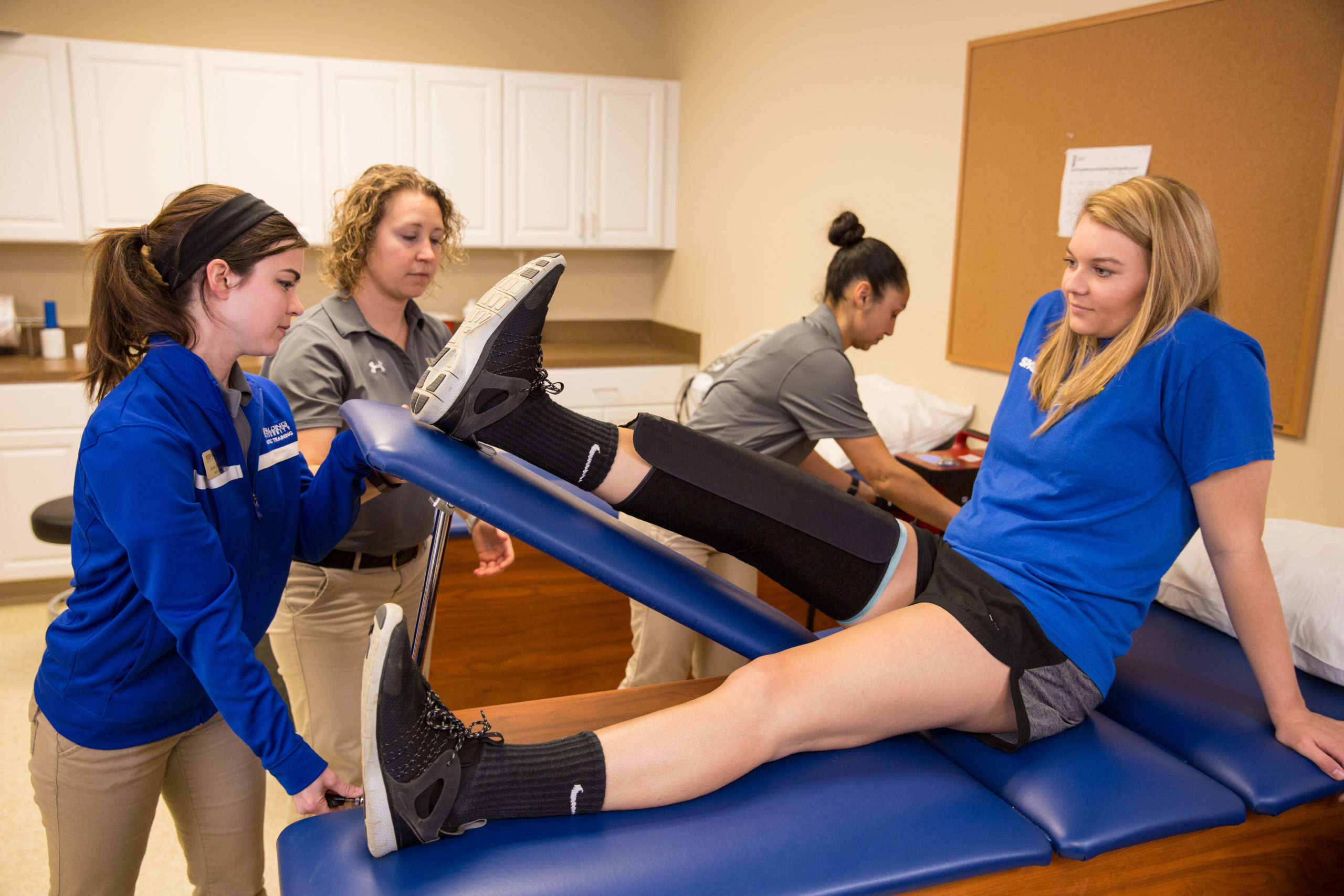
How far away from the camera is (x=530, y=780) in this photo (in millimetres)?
1169

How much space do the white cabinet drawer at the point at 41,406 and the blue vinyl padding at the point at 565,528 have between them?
102 inches

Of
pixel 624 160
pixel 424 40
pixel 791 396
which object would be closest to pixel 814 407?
pixel 791 396

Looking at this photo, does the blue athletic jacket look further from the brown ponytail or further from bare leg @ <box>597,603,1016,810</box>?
bare leg @ <box>597,603,1016,810</box>

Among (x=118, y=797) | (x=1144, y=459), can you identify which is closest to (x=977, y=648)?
(x=1144, y=459)

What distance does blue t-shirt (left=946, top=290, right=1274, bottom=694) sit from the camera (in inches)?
53.6

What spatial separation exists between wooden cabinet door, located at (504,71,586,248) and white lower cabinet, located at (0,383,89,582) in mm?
1815

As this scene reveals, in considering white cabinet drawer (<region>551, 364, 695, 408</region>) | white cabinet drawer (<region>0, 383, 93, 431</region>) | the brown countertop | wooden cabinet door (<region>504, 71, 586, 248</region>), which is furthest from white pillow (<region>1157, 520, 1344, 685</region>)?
white cabinet drawer (<region>0, 383, 93, 431</region>)

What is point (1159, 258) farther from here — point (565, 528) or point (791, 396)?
point (565, 528)

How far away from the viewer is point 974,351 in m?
2.78

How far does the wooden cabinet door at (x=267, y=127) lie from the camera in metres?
3.63

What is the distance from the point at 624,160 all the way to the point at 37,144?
2.28m

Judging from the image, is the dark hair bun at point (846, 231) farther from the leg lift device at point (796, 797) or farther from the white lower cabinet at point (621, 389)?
the white lower cabinet at point (621, 389)

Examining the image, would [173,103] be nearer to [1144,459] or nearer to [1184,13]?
[1184,13]

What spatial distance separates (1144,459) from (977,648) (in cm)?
39
